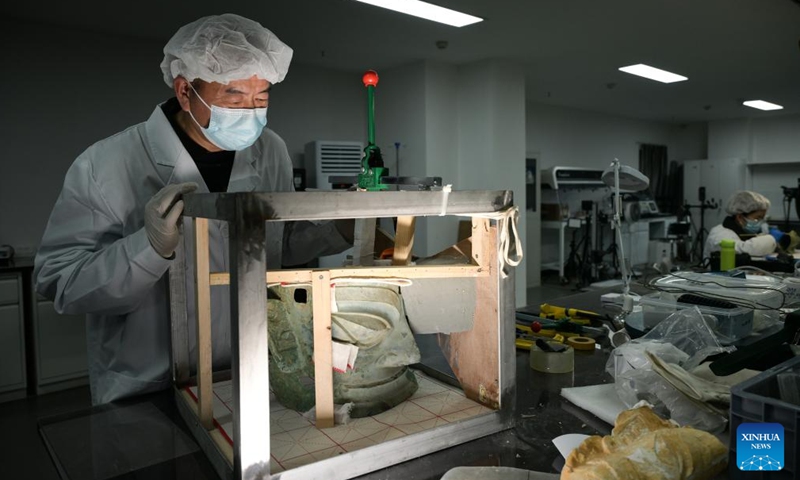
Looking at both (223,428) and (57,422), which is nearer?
(223,428)

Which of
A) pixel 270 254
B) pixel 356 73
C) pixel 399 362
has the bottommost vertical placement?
pixel 399 362

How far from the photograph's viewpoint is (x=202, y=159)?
1.45 m

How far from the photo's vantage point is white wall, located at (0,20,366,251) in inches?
140

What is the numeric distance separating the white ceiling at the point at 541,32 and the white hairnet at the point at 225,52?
2.07 meters

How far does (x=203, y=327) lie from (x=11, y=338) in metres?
3.14

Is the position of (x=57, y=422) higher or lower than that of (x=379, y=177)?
lower

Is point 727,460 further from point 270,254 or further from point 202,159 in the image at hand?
point 202,159

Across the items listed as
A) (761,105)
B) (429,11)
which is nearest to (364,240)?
(429,11)

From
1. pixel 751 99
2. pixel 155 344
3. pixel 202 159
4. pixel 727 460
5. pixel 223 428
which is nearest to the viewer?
pixel 727 460

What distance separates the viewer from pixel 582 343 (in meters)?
1.44

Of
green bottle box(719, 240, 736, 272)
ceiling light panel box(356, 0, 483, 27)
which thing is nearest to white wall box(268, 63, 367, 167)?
ceiling light panel box(356, 0, 483, 27)

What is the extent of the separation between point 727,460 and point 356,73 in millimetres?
5053

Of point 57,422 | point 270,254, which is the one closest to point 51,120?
point 270,254

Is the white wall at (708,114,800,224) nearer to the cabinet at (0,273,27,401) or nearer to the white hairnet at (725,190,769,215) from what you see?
the white hairnet at (725,190,769,215)
